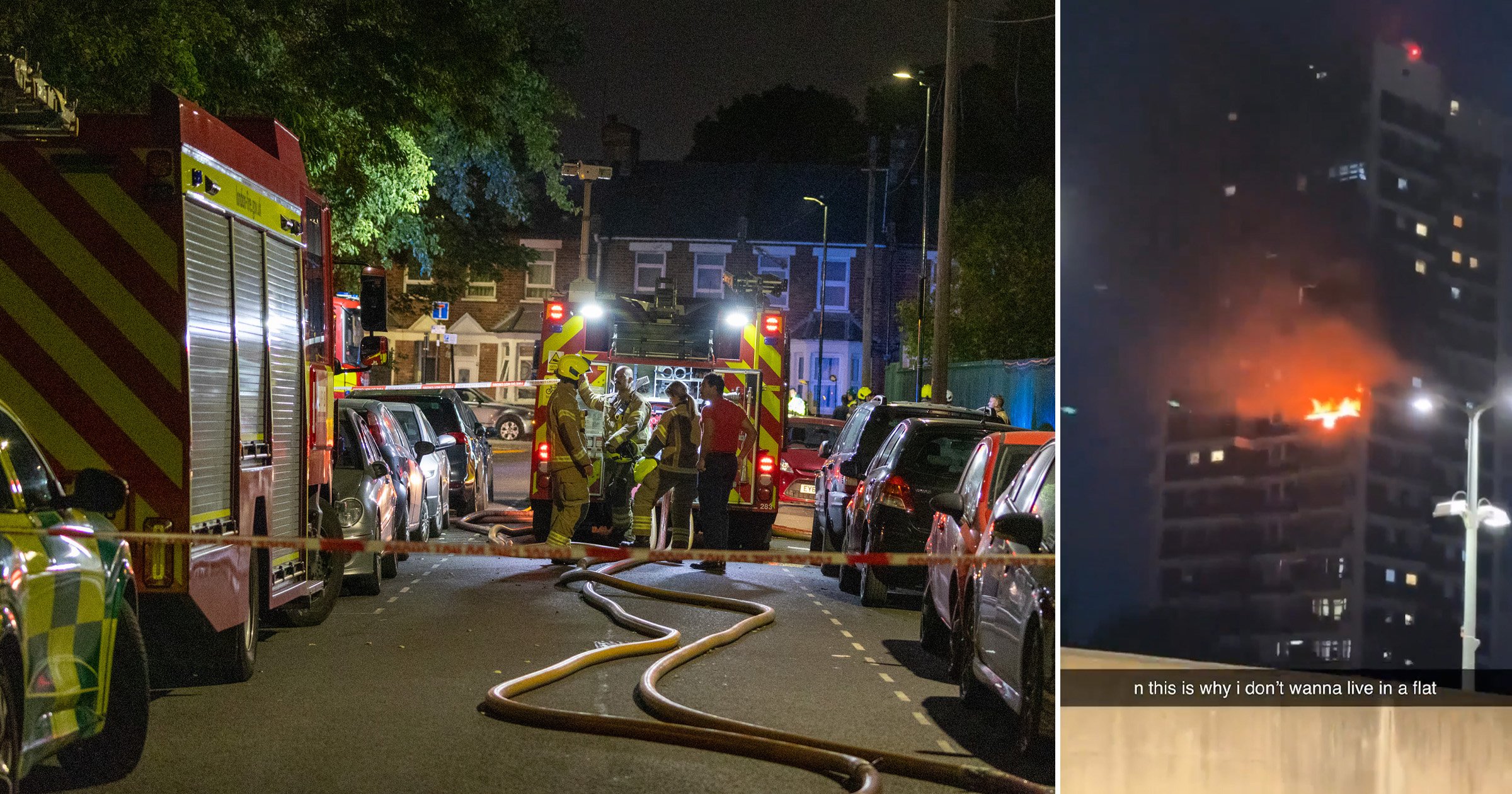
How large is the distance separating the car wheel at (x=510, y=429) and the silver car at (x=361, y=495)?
29103 mm

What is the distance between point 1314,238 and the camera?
24.2 feet

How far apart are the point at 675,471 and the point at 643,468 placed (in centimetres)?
64

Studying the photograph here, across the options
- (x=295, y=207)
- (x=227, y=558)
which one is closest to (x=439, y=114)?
(x=295, y=207)

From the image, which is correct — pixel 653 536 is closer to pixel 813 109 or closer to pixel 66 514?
pixel 66 514

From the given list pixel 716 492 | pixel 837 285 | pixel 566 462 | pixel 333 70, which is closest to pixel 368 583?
pixel 566 462

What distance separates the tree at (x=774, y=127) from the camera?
7131cm

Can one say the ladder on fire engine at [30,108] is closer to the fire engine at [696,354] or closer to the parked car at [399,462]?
the parked car at [399,462]

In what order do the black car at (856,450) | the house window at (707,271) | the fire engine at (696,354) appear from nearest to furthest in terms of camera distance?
1. the black car at (856,450)
2. the fire engine at (696,354)
3. the house window at (707,271)

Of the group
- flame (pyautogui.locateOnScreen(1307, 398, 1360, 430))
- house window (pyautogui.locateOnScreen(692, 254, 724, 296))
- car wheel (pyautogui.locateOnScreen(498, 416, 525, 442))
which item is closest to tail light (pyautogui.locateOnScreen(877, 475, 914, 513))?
flame (pyautogui.locateOnScreen(1307, 398, 1360, 430))

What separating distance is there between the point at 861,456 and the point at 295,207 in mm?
7165

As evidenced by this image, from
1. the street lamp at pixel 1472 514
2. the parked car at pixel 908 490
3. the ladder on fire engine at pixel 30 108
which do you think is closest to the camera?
the street lamp at pixel 1472 514

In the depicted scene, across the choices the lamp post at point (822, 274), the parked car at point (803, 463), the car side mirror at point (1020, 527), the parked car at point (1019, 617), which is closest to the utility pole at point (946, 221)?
the parked car at point (803, 463)

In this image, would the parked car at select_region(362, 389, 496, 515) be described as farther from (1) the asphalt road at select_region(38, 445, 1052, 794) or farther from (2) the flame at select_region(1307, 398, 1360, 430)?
(2) the flame at select_region(1307, 398, 1360, 430)

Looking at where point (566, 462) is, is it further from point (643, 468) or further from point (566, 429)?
point (643, 468)
